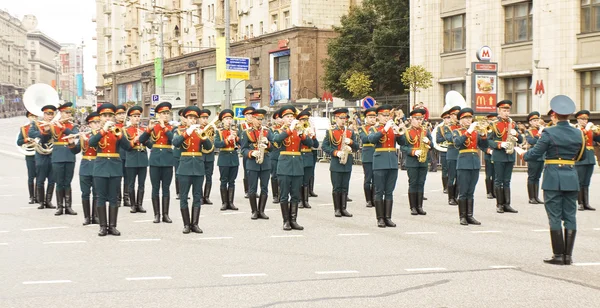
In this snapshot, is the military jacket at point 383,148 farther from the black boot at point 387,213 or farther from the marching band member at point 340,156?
the marching band member at point 340,156

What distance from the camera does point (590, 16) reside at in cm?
3459

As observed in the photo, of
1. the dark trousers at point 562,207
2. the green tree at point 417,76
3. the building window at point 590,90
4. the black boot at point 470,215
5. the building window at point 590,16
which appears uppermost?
the building window at point 590,16

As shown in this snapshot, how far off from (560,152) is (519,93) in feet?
93.5

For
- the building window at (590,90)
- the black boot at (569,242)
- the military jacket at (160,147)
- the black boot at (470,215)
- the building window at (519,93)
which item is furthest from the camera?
the building window at (519,93)

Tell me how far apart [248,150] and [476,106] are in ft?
43.5

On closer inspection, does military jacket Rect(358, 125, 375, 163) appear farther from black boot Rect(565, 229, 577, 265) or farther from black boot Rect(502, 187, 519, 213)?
black boot Rect(565, 229, 577, 265)

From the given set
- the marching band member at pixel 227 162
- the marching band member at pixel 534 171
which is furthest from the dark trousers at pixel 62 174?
the marching band member at pixel 534 171

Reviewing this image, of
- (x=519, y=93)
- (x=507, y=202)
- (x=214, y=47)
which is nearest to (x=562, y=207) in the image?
(x=507, y=202)

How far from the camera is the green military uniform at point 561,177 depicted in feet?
35.0

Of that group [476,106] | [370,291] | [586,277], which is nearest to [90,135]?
[370,291]

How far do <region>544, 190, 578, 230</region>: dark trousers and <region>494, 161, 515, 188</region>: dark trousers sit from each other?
20.1 ft

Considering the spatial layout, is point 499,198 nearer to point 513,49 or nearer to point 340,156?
point 340,156

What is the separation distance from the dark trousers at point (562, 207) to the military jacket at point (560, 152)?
0.11m

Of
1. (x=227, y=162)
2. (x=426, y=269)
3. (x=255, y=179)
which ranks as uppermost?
(x=227, y=162)
